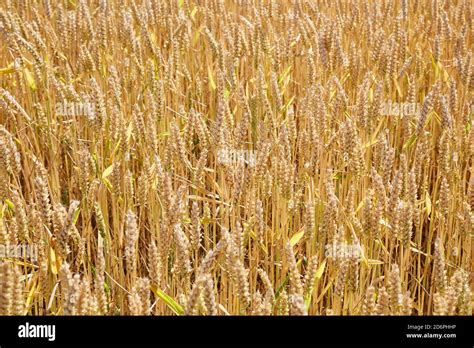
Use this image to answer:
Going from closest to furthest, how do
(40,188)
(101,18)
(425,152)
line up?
(40,188)
(425,152)
(101,18)

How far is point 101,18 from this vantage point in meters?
2.15

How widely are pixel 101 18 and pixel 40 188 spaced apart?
3.78 ft

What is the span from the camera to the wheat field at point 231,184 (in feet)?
3.63

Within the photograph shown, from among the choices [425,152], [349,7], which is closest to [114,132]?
[425,152]

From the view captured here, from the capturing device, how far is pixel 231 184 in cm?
169

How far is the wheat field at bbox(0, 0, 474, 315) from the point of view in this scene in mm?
1107

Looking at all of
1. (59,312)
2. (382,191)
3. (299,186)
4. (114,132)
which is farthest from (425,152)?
(59,312)

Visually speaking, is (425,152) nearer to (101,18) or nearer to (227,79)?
(227,79)

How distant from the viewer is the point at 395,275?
3.25ft

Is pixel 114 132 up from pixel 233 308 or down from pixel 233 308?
up

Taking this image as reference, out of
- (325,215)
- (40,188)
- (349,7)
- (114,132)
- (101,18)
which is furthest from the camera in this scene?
(349,7)

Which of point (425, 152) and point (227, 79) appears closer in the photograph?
point (425, 152)

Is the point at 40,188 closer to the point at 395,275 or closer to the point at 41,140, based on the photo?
the point at 395,275
